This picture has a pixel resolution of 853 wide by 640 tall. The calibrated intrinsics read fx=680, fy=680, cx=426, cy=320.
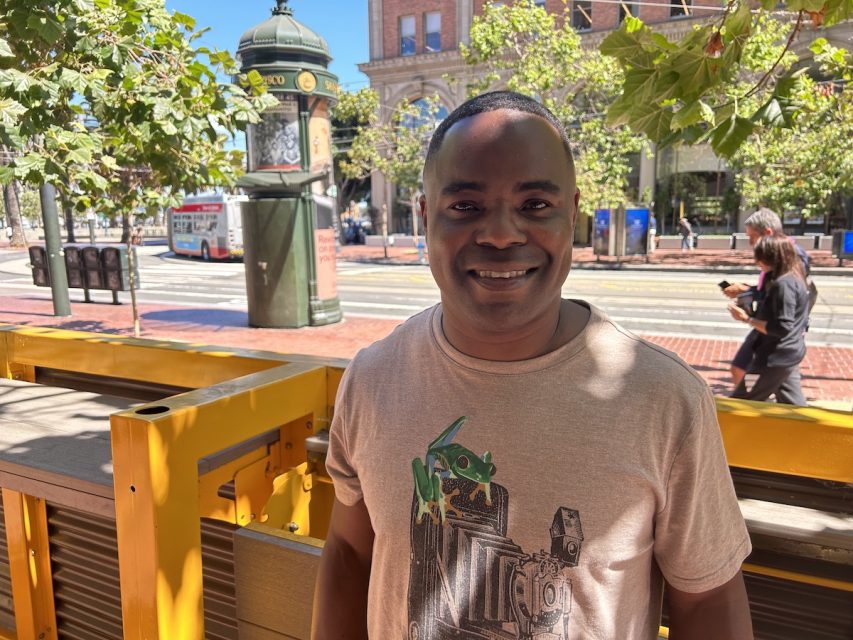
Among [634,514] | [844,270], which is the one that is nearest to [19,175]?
[634,514]

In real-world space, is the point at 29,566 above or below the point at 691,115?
below

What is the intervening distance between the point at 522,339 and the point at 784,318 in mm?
4484

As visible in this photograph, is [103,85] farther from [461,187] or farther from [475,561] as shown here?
[475,561]

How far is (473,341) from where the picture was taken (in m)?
1.32

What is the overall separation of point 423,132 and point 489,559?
29.7 m

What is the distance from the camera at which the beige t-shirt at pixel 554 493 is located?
117 centimetres

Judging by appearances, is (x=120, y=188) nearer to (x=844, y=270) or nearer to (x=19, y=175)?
(x=19, y=175)

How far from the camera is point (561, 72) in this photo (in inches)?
841

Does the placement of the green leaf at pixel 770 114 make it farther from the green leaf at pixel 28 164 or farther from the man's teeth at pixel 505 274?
the green leaf at pixel 28 164

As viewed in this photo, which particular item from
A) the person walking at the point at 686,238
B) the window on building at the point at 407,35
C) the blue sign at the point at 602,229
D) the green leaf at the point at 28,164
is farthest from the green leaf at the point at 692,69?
the window on building at the point at 407,35

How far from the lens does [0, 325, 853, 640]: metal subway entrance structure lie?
182 centimetres

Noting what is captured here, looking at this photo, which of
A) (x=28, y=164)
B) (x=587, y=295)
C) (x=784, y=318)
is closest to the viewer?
(x=28, y=164)

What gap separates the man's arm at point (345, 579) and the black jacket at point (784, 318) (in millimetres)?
4463

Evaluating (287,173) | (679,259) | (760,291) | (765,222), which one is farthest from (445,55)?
(760,291)
